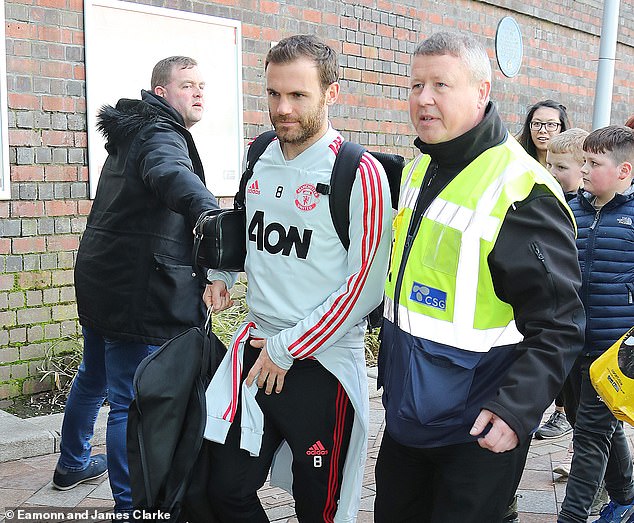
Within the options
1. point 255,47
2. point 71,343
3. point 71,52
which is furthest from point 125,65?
point 71,343

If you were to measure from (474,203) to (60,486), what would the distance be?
2948 millimetres

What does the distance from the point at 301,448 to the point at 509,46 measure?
361 inches

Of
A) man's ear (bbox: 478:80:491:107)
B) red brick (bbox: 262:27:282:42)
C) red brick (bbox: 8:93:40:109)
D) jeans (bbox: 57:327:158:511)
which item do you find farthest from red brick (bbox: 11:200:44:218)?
man's ear (bbox: 478:80:491:107)

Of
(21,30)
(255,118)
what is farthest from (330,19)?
(21,30)

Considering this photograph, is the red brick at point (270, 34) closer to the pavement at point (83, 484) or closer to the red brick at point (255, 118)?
the red brick at point (255, 118)

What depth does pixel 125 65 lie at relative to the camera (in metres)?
6.70

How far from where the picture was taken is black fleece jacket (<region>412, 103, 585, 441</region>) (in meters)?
2.32

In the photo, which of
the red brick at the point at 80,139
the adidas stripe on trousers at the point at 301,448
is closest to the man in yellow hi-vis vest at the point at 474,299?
the adidas stripe on trousers at the point at 301,448

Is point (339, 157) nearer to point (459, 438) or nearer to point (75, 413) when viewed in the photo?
point (459, 438)

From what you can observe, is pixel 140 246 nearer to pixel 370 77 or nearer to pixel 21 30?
pixel 21 30

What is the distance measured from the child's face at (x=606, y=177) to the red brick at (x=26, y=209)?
3904 mm

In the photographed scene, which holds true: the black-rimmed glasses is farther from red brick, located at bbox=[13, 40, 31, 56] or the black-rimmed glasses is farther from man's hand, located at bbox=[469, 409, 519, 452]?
man's hand, located at bbox=[469, 409, 519, 452]

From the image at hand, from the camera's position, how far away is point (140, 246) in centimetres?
383

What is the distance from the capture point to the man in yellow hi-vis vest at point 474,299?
2.37 meters
